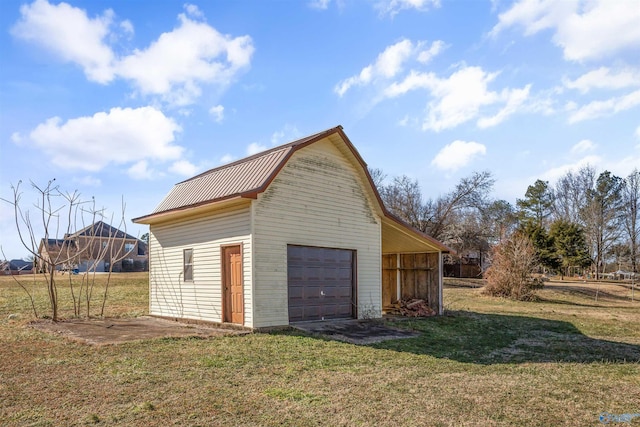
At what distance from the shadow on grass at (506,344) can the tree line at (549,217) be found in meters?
13.0

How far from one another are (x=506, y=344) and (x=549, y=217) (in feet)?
163

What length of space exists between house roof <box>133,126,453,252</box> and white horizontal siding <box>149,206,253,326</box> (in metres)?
0.52

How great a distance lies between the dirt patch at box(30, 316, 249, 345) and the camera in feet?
33.9

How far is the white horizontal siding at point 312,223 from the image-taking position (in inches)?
457

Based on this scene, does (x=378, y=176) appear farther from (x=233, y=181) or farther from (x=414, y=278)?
(x=233, y=181)

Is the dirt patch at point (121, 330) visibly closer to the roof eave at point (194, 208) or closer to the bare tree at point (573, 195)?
the roof eave at point (194, 208)

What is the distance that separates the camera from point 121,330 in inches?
458

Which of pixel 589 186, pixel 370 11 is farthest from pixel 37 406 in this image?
pixel 589 186

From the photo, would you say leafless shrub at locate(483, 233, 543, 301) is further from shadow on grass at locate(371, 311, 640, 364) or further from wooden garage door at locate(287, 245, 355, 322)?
wooden garage door at locate(287, 245, 355, 322)

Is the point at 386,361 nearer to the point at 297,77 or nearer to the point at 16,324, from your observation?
the point at 297,77

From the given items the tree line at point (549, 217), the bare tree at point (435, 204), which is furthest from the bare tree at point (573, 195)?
the bare tree at point (435, 204)

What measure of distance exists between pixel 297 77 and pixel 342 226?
4419 mm

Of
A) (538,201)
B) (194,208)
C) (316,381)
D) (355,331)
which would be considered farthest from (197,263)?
(538,201)

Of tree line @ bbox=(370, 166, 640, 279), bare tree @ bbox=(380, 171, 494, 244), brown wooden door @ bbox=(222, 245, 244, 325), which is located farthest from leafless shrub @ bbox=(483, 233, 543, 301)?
brown wooden door @ bbox=(222, 245, 244, 325)
